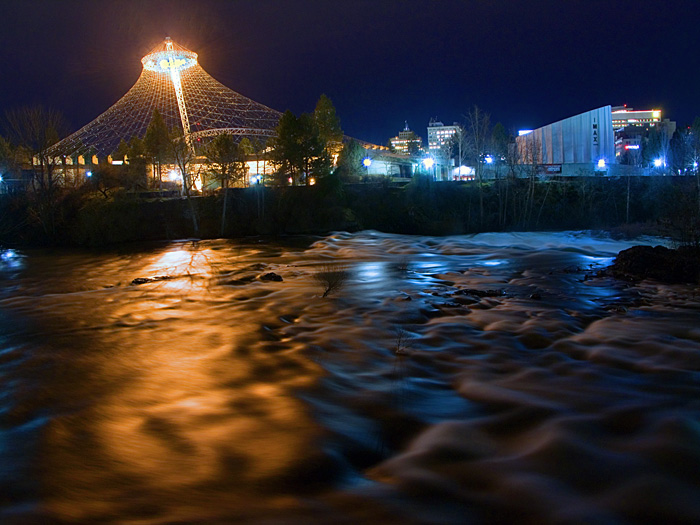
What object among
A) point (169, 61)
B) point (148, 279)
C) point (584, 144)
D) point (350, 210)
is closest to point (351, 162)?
point (350, 210)

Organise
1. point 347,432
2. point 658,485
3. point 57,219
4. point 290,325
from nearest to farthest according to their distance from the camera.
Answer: point 658,485, point 347,432, point 290,325, point 57,219

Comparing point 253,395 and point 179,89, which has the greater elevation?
point 179,89

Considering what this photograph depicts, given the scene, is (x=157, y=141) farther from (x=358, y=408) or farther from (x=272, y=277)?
(x=358, y=408)

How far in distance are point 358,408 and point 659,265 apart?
13.8 metres

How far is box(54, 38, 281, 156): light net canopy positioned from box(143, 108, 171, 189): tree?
2832mm

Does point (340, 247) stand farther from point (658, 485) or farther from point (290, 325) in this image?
point (658, 485)

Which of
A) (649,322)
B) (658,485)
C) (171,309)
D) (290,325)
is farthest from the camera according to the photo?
(171,309)

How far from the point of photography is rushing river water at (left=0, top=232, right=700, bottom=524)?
5.07 m

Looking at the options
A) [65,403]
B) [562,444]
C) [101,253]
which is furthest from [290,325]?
[101,253]

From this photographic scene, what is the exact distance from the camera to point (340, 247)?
32531 mm

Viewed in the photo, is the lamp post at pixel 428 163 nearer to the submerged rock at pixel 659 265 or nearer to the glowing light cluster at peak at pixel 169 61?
the glowing light cluster at peak at pixel 169 61

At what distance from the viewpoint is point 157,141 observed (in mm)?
62562

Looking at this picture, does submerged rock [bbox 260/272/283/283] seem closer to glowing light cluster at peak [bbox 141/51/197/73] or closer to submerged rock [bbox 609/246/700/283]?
submerged rock [bbox 609/246/700/283]

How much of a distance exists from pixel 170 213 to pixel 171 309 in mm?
28045
